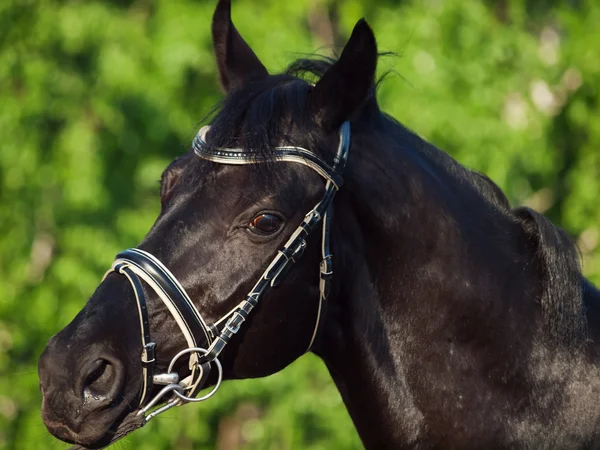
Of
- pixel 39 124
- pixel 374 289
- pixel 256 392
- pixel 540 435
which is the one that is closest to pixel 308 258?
pixel 374 289

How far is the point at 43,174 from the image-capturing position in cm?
904

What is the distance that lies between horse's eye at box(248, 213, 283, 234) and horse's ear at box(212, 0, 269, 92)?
2.52ft

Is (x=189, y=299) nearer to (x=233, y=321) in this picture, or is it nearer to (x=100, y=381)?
(x=233, y=321)

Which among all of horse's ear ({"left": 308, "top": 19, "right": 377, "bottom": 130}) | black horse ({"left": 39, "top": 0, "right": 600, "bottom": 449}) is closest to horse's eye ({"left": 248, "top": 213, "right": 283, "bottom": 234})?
black horse ({"left": 39, "top": 0, "right": 600, "bottom": 449})

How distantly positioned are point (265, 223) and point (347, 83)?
21.7 inches

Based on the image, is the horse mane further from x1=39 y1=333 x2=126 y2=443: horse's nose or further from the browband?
x1=39 y1=333 x2=126 y2=443: horse's nose

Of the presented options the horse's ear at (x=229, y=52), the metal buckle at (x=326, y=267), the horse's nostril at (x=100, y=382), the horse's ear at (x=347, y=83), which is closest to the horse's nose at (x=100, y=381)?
the horse's nostril at (x=100, y=382)

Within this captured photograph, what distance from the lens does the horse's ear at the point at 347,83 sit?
2.73 m

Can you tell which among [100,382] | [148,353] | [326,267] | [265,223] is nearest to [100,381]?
[100,382]

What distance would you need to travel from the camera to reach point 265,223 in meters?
2.74

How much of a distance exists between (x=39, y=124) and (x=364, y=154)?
6961 mm

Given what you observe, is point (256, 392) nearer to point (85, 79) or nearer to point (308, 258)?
point (85, 79)

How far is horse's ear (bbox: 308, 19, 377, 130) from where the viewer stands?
273 centimetres

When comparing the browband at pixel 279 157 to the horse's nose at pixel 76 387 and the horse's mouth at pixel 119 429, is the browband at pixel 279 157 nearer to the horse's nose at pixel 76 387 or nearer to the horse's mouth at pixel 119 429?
the horse's nose at pixel 76 387
